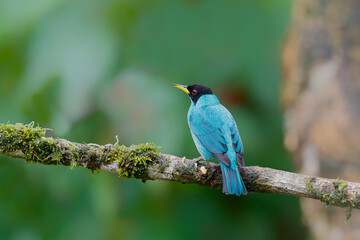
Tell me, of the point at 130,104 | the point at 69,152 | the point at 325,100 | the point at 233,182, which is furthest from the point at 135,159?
the point at 325,100

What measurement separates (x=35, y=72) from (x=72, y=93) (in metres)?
0.69

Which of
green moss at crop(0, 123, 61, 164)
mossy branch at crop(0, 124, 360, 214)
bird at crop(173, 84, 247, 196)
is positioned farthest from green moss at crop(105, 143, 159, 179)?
bird at crop(173, 84, 247, 196)

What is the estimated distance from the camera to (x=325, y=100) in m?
5.82

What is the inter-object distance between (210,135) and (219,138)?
3.8 inches

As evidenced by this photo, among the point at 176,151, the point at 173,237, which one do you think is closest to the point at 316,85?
the point at 176,151

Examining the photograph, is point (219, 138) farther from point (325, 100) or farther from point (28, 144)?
point (325, 100)

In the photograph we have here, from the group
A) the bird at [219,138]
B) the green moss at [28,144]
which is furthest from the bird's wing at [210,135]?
the green moss at [28,144]

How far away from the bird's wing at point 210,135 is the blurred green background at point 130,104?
1075 mm

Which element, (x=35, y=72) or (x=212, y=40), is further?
(x=212, y=40)

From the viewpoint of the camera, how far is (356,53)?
5.75 m

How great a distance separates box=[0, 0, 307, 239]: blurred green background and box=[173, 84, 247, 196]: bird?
3.19 ft

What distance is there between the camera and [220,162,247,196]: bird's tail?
11.2 ft

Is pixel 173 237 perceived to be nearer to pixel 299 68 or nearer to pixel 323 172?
pixel 323 172

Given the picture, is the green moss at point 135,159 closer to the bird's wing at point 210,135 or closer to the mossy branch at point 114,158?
the mossy branch at point 114,158
